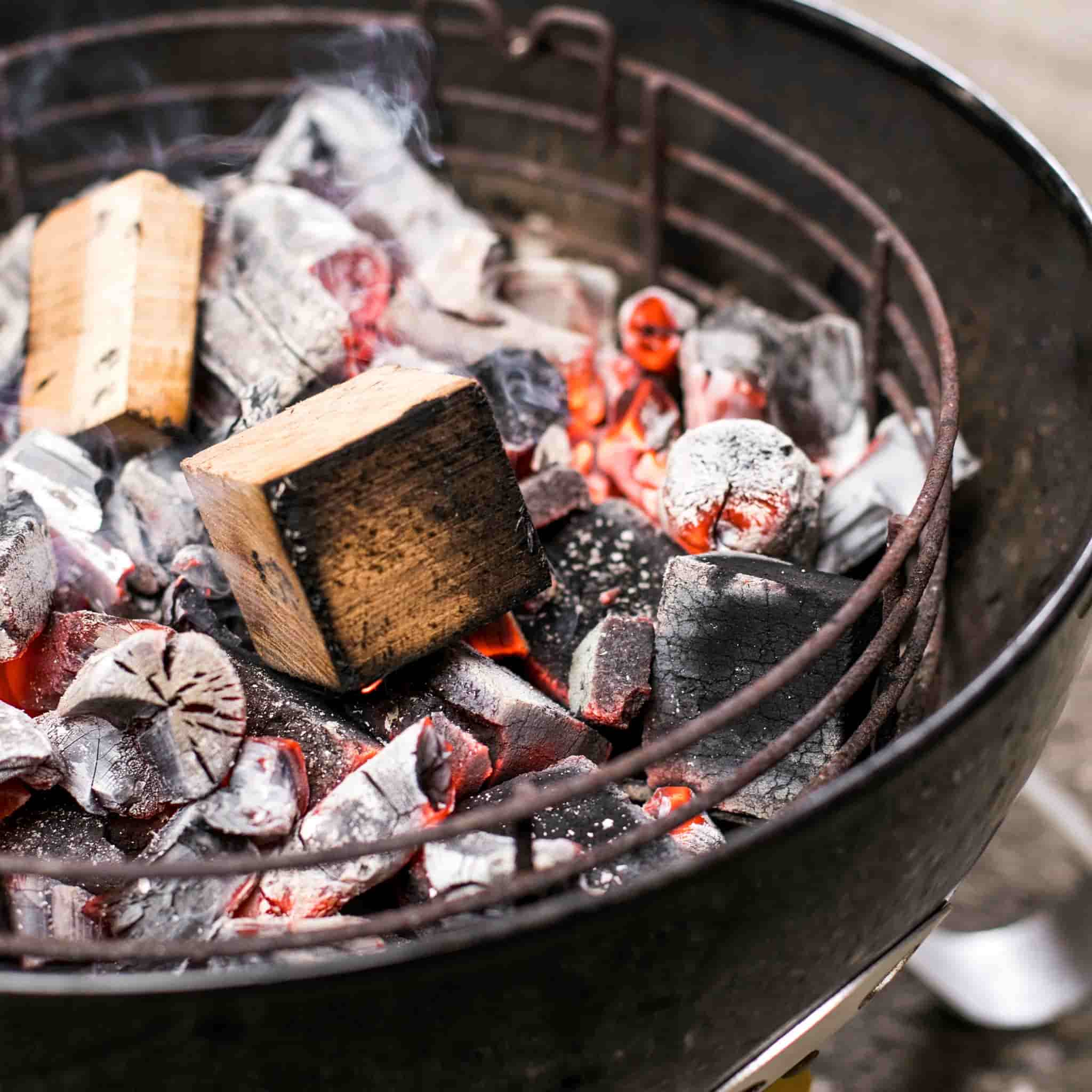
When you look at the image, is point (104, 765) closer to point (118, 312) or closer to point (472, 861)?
point (472, 861)

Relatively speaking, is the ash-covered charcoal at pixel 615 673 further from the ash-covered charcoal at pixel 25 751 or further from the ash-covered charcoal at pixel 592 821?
the ash-covered charcoal at pixel 25 751

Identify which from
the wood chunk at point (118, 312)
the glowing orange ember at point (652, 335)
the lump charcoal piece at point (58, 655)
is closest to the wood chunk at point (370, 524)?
the lump charcoal piece at point (58, 655)

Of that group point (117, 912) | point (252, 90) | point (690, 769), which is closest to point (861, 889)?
point (690, 769)

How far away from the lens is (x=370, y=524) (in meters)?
1.10

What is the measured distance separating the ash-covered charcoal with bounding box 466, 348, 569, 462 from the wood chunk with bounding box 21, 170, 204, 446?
388 millimetres

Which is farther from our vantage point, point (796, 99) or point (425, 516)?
point (796, 99)

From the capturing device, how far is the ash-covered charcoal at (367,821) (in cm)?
108

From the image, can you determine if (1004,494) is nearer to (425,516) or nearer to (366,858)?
(425,516)

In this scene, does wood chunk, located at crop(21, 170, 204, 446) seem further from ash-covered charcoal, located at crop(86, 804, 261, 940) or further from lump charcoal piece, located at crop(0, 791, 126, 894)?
ash-covered charcoal, located at crop(86, 804, 261, 940)

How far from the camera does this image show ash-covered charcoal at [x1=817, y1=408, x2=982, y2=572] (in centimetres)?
149

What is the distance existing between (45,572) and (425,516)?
0.44 meters

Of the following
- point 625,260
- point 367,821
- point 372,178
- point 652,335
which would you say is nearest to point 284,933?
point 367,821

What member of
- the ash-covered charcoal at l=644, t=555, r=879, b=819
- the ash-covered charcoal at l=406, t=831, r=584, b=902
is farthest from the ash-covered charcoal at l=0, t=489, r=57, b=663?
the ash-covered charcoal at l=644, t=555, r=879, b=819

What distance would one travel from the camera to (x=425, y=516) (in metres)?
1.13
